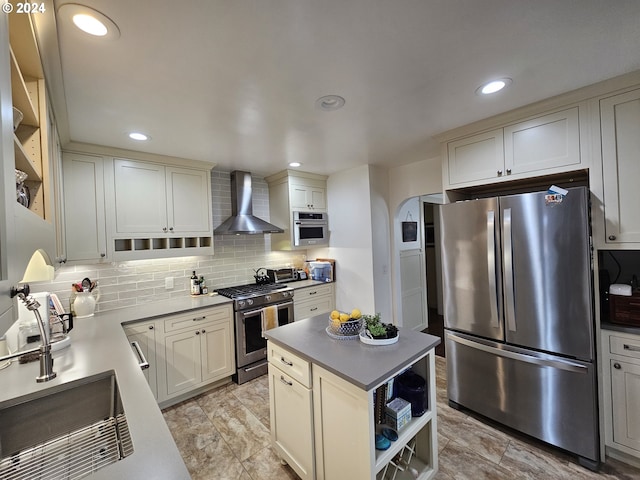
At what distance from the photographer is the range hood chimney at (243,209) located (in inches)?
133

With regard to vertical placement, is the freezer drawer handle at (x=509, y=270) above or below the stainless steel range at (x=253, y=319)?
above

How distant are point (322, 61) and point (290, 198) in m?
2.29

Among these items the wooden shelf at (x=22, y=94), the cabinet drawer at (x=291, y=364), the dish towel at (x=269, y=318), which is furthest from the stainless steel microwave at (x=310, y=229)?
the wooden shelf at (x=22, y=94)

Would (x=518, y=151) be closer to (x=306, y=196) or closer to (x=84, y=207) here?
(x=306, y=196)

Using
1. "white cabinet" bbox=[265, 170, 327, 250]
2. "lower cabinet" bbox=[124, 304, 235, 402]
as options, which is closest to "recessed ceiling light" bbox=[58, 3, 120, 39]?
"lower cabinet" bbox=[124, 304, 235, 402]

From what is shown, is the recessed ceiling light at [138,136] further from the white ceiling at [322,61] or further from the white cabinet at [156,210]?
the white cabinet at [156,210]

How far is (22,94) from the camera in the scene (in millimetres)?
929

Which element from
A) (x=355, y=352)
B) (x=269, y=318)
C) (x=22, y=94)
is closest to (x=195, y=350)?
(x=269, y=318)

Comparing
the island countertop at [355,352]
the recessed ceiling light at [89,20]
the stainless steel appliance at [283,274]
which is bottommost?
the island countertop at [355,352]

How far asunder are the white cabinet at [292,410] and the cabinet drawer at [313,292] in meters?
1.65

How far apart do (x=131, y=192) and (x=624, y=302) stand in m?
4.03

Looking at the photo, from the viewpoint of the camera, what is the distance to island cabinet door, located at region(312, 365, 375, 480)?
4.18ft

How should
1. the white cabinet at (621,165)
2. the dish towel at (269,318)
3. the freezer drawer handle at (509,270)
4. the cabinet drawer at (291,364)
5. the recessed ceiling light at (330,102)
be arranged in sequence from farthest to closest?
1. the dish towel at (269,318)
2. the freezer drawer handle at (509,270)
3. the recessed ceiling light at (330,102)
4. the white cabinet at (621,165)
5. the cabinet drawer at (291,364)

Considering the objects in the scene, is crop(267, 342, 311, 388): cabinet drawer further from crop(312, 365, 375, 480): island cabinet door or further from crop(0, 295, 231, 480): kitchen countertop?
crop(0, 295, 231, 480): kitchen countertop
